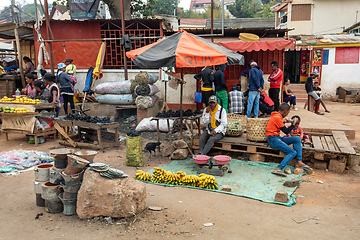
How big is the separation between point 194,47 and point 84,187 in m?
3.97

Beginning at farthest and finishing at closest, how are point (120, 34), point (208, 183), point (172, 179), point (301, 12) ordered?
point (301, 12), point (120, 34), point (172, 179), point (208, 183)

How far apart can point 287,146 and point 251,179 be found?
1.09 metres

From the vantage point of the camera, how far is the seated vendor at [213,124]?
6.62 m

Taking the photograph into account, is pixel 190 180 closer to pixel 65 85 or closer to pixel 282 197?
pixel 282 197

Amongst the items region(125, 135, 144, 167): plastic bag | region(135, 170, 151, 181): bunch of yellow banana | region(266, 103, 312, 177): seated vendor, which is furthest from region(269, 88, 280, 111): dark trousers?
region(135, 170, 151, 181): bunch of yellow banana

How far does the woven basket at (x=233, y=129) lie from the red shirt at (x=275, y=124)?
981 millimetres

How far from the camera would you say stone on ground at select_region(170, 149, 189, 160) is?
6.94 meters

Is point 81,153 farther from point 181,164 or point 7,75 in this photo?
point 7,75

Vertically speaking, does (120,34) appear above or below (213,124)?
above

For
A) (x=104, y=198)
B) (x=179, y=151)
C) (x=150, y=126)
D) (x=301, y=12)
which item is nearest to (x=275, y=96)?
(x=150, y=126)

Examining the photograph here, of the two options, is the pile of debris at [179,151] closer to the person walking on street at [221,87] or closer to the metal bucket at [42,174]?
the person walking on street at [221,87]

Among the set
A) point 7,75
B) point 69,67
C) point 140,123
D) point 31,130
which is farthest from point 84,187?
point 7,75

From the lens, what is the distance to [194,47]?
6.57 meters

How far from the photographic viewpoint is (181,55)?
238 inches
